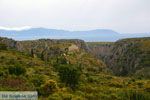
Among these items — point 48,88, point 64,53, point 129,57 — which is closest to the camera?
point 48,88

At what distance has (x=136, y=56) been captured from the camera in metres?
148

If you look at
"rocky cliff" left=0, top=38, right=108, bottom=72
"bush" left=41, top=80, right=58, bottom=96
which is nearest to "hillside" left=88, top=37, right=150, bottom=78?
"rocky cliff" left=0, top=38, right=108, bottom=72

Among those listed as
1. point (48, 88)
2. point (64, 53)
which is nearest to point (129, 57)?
point (64, 53)

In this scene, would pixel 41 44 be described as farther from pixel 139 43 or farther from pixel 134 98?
A: pixel 134 98

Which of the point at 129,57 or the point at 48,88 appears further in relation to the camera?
the point at 129,57

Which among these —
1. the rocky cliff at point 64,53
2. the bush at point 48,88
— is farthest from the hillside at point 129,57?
the bush at point 48,88

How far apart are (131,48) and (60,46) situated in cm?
5146

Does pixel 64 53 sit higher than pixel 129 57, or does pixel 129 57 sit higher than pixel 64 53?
pixel 64 53

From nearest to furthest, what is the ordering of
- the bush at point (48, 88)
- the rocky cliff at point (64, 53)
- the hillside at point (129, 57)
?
the bush at point (48, 88), the rocky cliff at point (64, 53), the hillside at point (129, 57)

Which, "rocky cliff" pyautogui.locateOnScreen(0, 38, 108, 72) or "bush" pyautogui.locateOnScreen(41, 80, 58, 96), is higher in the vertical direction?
"bush" pyautogui.locateOnScreen(41, 80, 58, 96)

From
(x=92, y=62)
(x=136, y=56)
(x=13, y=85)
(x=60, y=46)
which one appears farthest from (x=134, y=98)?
(x=136, y=56)

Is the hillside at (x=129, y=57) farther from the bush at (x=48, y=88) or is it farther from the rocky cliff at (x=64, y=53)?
the bush at (x=48, y=88)

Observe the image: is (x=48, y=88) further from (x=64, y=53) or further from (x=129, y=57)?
(x=129, y=57)

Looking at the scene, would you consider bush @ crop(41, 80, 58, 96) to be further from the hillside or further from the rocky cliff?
the hillside
